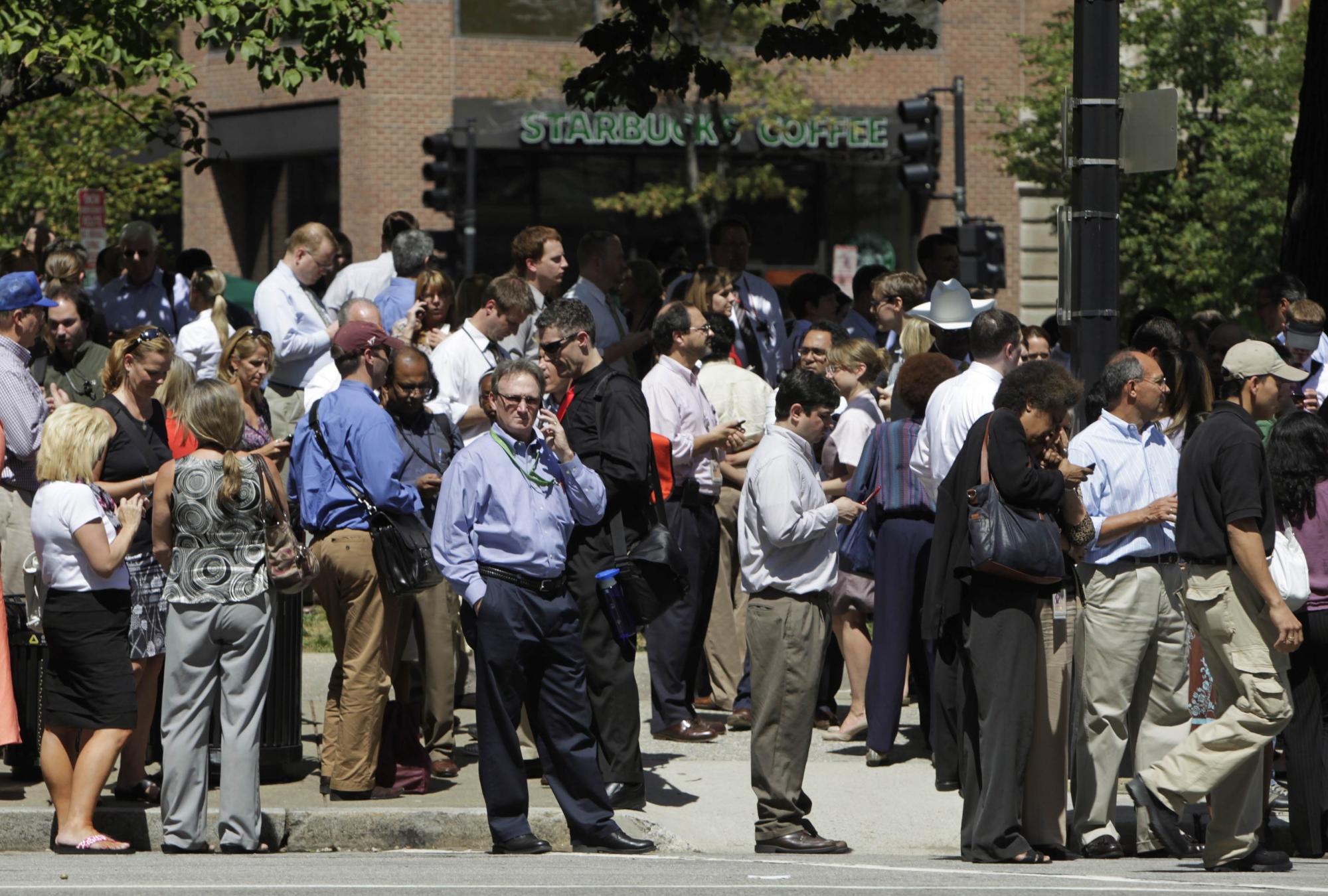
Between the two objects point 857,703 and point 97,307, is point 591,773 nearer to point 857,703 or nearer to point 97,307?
point 857,703

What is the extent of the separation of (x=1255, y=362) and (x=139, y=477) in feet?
16.2

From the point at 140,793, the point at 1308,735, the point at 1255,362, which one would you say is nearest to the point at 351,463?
the point at 140,793

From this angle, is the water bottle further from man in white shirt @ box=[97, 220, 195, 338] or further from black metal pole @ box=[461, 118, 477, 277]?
black metal pole @ box=[461, 118, 477, 277]

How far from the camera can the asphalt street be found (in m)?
6.93

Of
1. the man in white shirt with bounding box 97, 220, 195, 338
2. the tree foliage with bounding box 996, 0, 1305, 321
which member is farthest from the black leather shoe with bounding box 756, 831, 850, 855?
the tree foliage with bounding box 996, 0, 1305, 321

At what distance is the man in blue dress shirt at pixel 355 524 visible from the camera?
28.9 feet

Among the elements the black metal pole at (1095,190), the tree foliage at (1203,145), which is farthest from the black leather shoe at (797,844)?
the tree foliage at (1203,145)

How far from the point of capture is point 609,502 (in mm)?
8664

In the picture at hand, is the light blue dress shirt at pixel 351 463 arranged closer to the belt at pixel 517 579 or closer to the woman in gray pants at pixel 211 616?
the woman in gray pants at pixel 211 616

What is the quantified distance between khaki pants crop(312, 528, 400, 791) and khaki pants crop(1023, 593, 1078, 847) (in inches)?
114

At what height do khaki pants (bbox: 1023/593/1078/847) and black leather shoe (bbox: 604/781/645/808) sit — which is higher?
khaki pants (bbox: 1023/593/1078/847)

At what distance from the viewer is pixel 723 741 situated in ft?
34.0

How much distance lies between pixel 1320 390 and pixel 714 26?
22139 mm

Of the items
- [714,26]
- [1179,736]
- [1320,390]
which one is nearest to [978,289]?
[1320,390]
